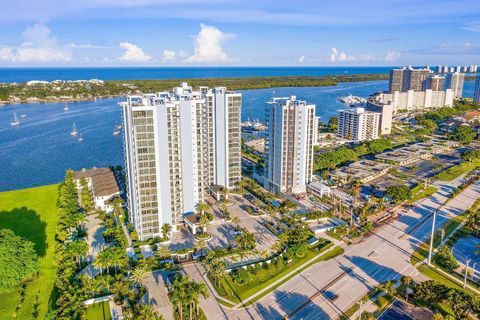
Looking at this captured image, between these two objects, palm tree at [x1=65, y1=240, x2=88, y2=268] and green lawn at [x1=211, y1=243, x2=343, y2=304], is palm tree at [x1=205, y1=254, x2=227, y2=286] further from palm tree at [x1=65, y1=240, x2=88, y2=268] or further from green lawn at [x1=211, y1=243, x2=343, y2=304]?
palm tree at [x1=65, y1=240, x2=88, y2=268]

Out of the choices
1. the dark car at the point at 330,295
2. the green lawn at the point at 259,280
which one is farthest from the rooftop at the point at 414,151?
the dark car at the point at 330,295

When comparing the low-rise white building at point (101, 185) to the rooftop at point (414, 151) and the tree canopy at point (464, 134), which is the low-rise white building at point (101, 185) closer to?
the rooftop at point (414, 151)

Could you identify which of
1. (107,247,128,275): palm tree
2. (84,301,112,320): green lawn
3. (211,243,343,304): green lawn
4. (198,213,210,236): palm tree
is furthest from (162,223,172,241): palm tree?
(84,301,112,320): green lawn

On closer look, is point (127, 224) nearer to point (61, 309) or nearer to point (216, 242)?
point (216, 242)

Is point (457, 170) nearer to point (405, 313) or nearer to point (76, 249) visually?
point (405, 313)

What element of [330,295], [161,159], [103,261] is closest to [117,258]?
[103,261]

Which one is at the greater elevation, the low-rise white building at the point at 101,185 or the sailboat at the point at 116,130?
the sailboat at the point at 116,130

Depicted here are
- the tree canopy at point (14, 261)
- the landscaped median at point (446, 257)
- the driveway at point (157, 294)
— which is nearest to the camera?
the driveway at point (157, 294)
